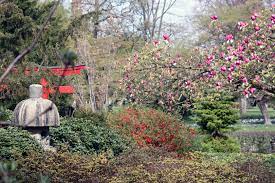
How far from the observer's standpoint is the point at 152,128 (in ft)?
42.8

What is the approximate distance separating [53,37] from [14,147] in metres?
9.79

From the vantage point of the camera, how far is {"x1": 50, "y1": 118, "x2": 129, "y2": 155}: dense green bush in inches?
422

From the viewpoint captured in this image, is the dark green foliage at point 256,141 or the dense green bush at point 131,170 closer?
the dense green bush at point 131,170

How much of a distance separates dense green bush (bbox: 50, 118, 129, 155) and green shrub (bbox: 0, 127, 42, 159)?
102 centimetres

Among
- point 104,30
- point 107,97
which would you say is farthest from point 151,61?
point 104,30

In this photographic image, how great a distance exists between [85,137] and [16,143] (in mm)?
2007

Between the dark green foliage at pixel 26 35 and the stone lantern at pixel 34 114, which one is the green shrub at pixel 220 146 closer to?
the dark green foliage at pixel 26 35

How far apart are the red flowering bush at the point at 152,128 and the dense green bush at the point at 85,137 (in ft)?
4.57

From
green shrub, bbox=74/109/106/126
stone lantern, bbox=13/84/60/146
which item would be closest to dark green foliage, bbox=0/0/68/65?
green shrub, bbox=74/109/106/126

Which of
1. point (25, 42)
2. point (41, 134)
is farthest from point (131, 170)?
point (25, 42)

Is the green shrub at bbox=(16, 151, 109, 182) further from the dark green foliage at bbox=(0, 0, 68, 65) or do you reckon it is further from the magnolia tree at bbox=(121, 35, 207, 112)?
the dark green foliage at bbox=(0, 0, 68, 65)

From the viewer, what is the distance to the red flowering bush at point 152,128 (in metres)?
13.0

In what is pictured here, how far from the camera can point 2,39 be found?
16.9 metres

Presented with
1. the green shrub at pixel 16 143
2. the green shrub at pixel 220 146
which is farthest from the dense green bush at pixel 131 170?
the green shrub at pixel 220 146
